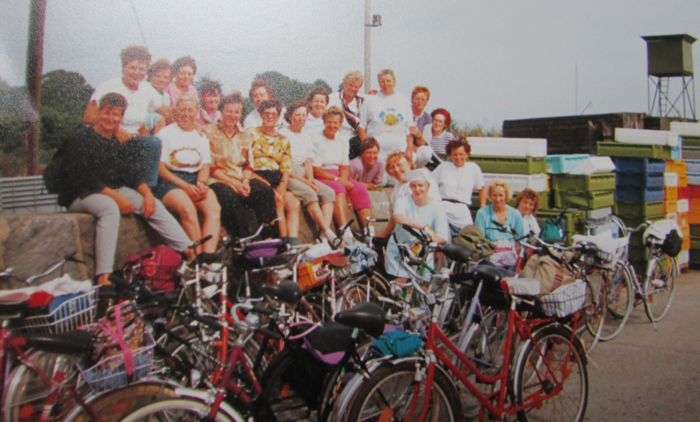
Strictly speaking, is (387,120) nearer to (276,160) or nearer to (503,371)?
(276,160)

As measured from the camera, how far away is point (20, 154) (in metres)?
3.72

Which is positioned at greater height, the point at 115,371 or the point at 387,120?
the point at 387,120

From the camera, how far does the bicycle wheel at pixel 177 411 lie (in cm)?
250

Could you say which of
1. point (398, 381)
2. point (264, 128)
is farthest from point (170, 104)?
point (398, 381)

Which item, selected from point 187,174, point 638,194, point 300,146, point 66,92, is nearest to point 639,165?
point 638,194

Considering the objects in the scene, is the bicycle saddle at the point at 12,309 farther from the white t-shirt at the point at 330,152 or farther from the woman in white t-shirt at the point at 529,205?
the woman in white t-shirt at the point at 529,205

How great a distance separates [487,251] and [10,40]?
4.22m

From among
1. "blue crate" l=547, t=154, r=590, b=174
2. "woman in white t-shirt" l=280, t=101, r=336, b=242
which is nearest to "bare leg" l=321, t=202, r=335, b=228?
"woman in white t-shirt" l=280, t=101, r=336, b=242

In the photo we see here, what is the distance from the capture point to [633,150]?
913 cm

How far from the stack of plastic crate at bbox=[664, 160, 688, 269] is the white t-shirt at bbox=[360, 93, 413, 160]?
4978 millimetres

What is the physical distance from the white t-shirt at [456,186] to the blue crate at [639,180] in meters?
3.24

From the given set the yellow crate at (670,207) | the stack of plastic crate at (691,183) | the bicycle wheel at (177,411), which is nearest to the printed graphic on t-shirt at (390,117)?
the bicycle wheel at (177,411)

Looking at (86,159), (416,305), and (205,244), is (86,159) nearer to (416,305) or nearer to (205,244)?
(205,244)

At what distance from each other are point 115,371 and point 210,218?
209 centimetres
